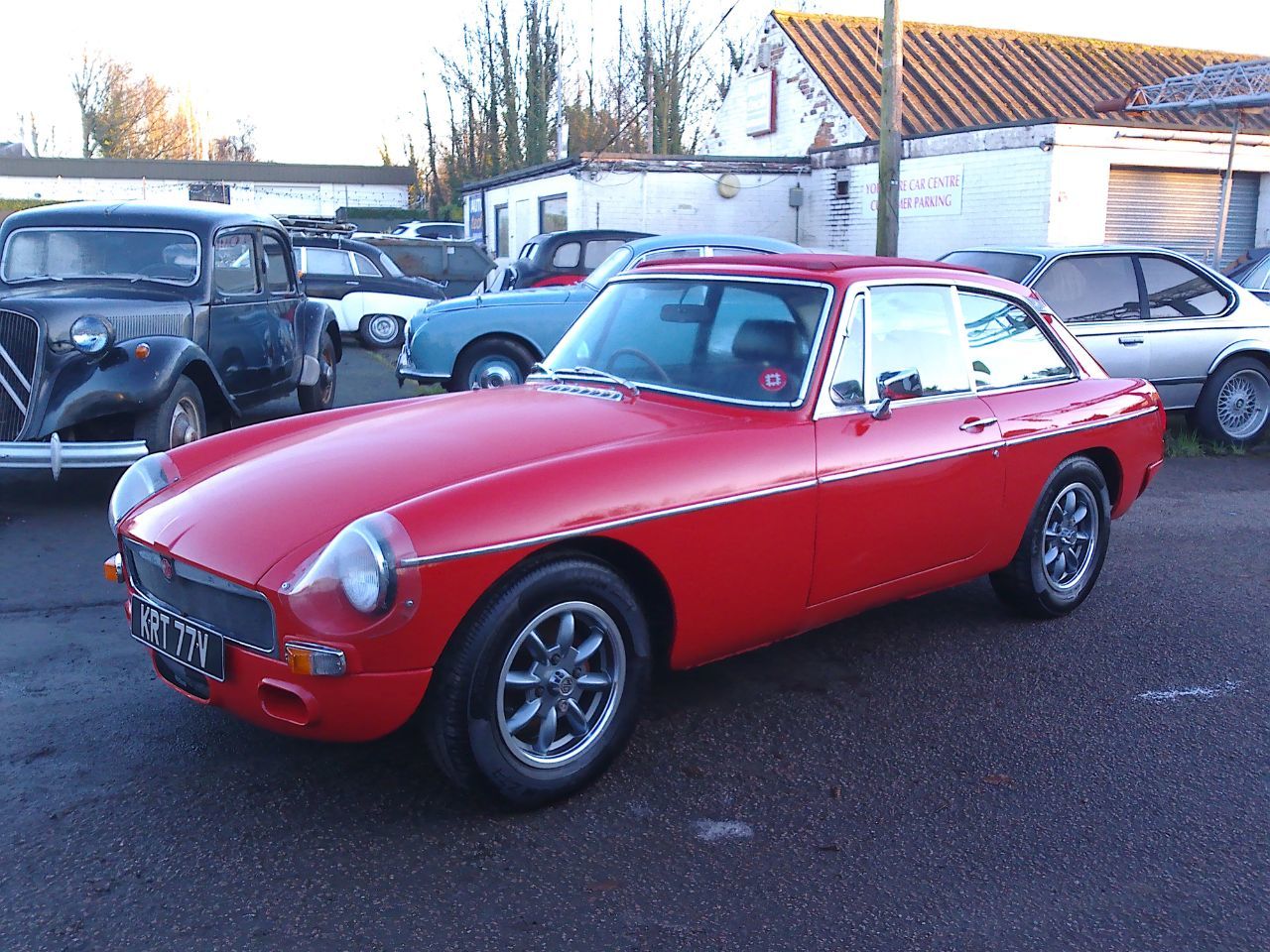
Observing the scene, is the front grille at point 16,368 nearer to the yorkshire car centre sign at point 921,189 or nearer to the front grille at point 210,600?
the front grille at point 210,600

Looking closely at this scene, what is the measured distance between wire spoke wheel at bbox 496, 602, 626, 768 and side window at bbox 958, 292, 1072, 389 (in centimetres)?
214

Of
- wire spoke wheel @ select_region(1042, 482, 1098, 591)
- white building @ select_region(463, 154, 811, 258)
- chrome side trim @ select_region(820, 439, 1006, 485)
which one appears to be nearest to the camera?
chrome side trim @ select_region(820, 439, 1006, 485)

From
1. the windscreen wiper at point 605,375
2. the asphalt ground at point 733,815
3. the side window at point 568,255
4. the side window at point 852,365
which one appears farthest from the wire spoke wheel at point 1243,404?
the side window at point 568,255

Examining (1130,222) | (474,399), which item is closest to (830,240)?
(1130,222)

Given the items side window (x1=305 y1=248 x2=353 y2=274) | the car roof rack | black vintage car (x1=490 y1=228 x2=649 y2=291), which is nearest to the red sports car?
black vintage car (x1=490 y1=228 x2=649 y2=291)

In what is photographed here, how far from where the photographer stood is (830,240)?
67.3 feet

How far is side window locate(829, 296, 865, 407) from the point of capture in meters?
4.19

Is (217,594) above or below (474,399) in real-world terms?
below

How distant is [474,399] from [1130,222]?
51.5 ft

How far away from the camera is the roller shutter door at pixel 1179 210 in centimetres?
1744

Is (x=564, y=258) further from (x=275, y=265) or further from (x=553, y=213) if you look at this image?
(x=553, y=213)

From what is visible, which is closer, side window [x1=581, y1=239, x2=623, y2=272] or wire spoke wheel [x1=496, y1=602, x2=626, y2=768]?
wire spoke wheel [x1=496, y1=602, x2=626, y2=768]

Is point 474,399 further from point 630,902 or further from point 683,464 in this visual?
point 630,902

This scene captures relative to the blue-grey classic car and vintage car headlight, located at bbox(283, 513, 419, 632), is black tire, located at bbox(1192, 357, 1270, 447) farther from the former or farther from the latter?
vintage car headlight, located at bbox(283, 513, 419, 632)
